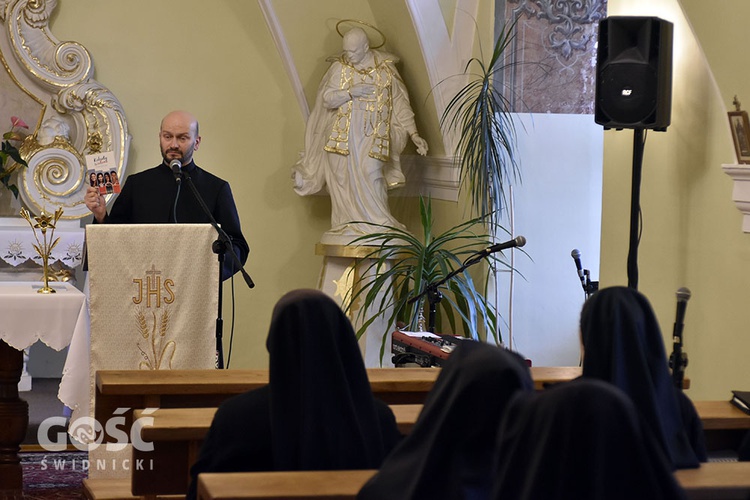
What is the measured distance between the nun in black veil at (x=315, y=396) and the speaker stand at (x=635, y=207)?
2.76m

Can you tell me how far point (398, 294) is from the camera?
7.43 metres

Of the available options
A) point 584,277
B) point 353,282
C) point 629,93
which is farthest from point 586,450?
point 353,282

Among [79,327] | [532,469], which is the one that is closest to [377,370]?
[79,327]

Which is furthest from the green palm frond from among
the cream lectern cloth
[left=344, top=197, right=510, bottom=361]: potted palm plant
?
the cream lectern cloth

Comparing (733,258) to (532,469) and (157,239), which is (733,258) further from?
(532,469)

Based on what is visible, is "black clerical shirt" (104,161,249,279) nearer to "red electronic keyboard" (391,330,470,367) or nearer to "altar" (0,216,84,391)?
"red electronic keyboard" (391,330,470,367)

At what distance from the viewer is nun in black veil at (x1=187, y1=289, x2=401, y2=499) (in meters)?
2.62

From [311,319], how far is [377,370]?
1.68 m

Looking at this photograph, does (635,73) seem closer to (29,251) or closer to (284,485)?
(284,485)

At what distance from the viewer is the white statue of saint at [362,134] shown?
7492 mm

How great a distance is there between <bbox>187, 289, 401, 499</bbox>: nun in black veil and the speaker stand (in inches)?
109

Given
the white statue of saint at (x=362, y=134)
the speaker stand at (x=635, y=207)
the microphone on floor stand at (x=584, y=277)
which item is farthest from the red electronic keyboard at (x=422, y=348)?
the white statue of saint at (x=362, y=134)

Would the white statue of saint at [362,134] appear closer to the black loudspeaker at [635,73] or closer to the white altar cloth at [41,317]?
the black loudspeaker at [635,73]

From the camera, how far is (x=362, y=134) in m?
7.50
